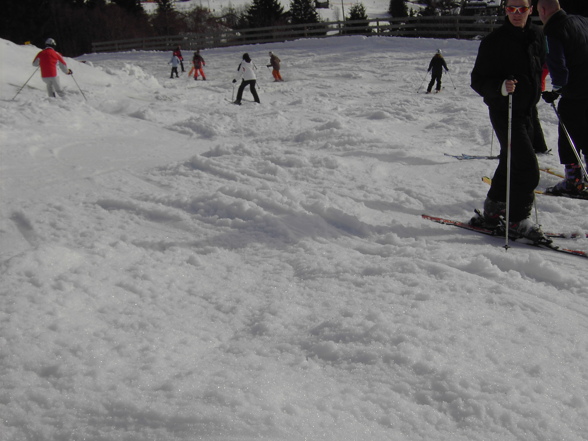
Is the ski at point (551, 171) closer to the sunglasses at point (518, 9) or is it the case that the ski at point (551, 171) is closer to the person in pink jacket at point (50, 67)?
the sunglasses at point (518, 9)

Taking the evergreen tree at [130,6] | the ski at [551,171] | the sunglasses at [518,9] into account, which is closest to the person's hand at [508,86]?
the sunglasses at [518,9]

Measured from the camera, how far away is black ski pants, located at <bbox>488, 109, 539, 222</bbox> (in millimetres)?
3936

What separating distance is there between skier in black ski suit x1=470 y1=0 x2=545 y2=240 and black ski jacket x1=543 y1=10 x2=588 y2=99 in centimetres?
53

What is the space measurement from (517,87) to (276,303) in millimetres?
2440

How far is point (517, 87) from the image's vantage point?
3.92 meters

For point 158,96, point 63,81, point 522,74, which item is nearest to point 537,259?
point 522,74

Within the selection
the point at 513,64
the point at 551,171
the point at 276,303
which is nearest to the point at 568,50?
the point at 513,64

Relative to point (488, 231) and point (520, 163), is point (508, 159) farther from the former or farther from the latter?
point (488, 231)

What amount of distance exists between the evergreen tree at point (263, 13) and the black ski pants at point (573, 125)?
42.7 meters

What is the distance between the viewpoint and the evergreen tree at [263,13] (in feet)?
147

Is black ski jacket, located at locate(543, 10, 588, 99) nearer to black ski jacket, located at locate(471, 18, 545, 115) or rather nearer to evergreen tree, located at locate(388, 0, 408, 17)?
black ski jacket, located at locate(471, 18, 545, 115)

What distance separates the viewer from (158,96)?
13008 mm

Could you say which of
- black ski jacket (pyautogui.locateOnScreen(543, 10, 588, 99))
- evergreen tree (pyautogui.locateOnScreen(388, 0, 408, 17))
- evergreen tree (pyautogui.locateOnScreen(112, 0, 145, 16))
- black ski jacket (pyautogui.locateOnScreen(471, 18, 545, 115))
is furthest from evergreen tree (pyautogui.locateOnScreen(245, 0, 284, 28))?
black ski jacket (pyautogui.locateOnScreen(471, 18, 545, 115))

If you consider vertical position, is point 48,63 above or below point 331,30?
below
